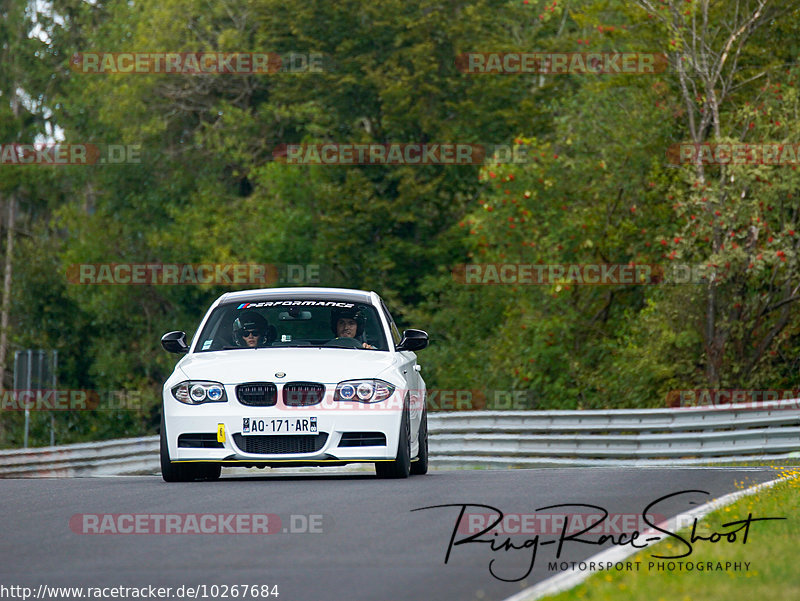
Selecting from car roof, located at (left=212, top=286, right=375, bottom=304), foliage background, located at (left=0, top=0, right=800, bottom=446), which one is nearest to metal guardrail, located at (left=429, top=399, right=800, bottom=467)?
foliage background, located at (left=0, top=0, right=800, bottom=446)

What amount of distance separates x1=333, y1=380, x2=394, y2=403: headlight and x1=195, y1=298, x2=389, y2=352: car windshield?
3.25 ft

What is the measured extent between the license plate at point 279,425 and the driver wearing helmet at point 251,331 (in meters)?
1.46

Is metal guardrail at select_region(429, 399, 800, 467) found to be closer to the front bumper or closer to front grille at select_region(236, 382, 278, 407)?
the front bumper

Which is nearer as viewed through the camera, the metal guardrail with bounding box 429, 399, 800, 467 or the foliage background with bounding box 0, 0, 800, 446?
the metal guardrail with bounding box 429, 399, 800, 467

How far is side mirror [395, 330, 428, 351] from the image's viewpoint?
14.5 meters

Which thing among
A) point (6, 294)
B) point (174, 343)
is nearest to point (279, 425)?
point (174, 343)

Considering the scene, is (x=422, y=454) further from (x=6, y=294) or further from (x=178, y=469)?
(x=6, y=294)

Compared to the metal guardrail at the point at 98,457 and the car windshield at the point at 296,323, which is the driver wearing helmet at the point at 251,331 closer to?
the car windshield at the point at 296,323

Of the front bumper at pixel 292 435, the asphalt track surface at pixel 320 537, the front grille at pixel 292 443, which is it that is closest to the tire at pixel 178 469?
the asphalt track surface at pixel 320 537

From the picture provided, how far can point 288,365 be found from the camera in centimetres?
1336

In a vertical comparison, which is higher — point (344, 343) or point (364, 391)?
point (344, 343)

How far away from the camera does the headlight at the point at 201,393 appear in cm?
1325

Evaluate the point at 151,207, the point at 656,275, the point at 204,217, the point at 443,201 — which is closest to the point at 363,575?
the point at 656,275

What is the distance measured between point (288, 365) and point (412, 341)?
1.61 m
